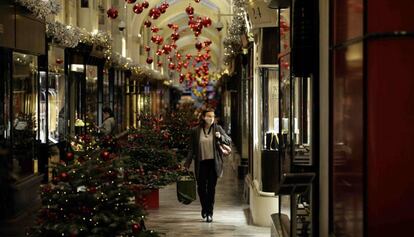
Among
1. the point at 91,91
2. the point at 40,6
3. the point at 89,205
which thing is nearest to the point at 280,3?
the point at 89,205

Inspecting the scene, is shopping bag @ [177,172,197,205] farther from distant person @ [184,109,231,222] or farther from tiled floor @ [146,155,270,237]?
distant person @ [184,109,231,222]

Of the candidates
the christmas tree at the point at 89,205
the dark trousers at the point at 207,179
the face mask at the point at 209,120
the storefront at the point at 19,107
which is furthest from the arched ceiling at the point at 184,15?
the christmas tree at the point at 89,205

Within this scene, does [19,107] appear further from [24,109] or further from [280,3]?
[280,3]

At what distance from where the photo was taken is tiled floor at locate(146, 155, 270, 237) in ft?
32.7

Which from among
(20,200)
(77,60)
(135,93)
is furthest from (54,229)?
(135,93)

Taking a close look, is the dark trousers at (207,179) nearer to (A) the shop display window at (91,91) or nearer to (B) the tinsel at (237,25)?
(B) the tinsel at (237,25)

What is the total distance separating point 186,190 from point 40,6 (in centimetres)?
334

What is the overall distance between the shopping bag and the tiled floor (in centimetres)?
25

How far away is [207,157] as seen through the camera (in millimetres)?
10672

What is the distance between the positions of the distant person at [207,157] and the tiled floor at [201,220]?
363 mm

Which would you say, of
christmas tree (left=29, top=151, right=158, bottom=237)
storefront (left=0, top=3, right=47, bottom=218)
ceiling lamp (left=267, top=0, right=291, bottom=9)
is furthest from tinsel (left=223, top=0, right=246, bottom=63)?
christmas tree (left=29, top=151, right=158, bottom=237)

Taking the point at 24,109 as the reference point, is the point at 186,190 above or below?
below

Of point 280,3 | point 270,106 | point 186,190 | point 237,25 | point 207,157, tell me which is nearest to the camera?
point 280,3

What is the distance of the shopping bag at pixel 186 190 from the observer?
11336 mm
